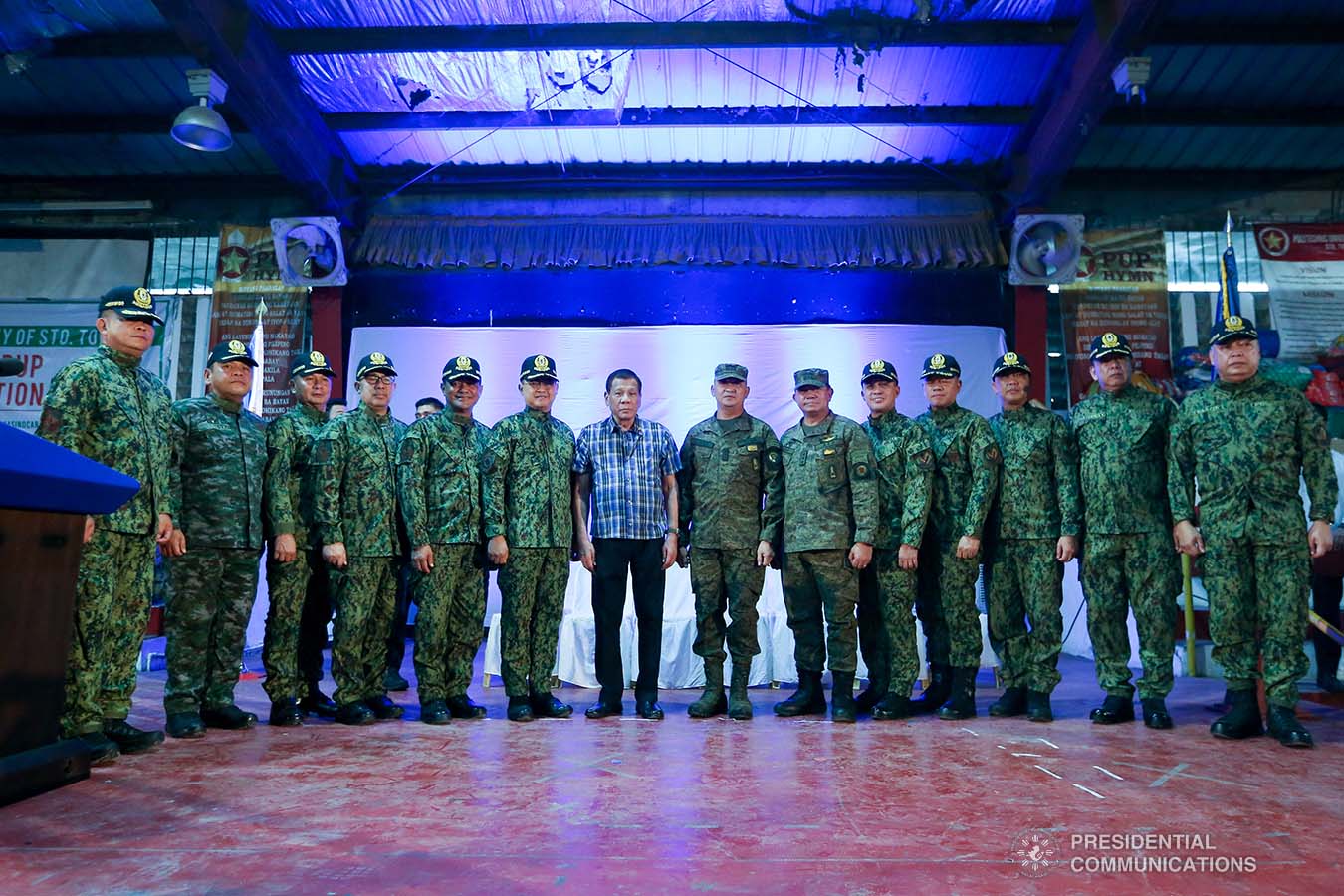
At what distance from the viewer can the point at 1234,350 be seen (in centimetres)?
391

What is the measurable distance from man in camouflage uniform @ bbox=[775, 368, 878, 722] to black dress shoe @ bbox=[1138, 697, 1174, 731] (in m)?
1.23

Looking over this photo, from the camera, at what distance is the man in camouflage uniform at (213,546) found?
3672 millimetres

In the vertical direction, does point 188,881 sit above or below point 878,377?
below

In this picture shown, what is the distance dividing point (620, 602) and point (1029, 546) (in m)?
1.91

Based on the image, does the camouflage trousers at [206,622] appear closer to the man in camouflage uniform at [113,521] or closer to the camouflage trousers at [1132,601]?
the man in camouflage uniform at [113,521]

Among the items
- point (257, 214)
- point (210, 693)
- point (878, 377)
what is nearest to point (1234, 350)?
point (878, 377)

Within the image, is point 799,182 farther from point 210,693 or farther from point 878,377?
point 210,693

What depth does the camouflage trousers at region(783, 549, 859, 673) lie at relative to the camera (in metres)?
4.16

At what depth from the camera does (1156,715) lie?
12.8 feet

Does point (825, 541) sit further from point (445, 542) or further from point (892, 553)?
point (445, 542)

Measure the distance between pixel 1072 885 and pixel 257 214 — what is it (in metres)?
8.53

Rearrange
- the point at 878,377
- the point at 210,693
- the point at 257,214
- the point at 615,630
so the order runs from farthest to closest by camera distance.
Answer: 1. the point at 257,214
2. the point at 878,377
3. the point at 615,630
4. the point at 210,693

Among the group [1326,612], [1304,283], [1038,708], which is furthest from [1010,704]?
[1304,283]

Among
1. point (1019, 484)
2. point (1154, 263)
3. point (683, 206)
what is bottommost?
point (1019, 484)
